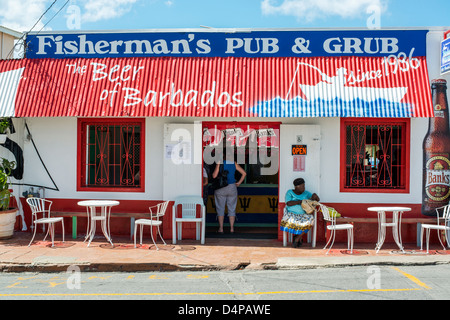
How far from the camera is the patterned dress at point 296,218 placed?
31.9 ft

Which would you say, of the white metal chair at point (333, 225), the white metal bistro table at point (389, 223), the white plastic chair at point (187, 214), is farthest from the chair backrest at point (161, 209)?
the white metal bistro table at point (389, 223)

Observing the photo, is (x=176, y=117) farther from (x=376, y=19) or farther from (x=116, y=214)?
(x=376, y=19)

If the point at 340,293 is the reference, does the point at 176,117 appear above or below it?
above

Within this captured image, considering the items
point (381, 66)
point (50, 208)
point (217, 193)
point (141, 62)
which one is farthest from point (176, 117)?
point (381, 66)

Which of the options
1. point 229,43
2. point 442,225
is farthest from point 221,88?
point 442,225

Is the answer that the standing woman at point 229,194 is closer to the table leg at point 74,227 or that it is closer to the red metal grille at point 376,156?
the red metal grille at point 376,156

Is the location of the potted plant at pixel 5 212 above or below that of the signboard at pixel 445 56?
below

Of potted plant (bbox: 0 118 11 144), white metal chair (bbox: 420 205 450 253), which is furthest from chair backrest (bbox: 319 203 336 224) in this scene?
potted plant (bbox: 0 118 11 144)

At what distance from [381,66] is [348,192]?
8.88ft

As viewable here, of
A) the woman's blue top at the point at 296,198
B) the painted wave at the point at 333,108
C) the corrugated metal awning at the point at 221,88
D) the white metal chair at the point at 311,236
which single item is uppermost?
the corrugated metal awning at the point at 221,88

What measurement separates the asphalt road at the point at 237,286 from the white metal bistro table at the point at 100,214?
1.78 m

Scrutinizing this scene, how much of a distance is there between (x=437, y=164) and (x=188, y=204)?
521 centimetres

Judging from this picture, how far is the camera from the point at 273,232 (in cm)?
1148

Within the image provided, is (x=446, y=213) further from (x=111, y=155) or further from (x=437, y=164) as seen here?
(x=111, y=155)
